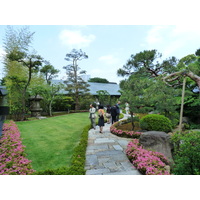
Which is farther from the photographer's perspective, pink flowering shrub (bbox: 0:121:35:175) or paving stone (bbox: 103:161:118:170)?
paving stone (bbox: 103:161:118:170)

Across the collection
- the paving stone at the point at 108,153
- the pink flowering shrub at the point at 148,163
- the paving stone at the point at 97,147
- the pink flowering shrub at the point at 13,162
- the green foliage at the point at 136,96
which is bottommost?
the paving stone at the point at 97,147

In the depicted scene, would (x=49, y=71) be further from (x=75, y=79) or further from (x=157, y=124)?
(x=157, y=124)

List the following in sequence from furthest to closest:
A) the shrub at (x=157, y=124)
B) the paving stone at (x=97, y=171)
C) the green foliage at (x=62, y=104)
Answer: the green foliage at (x=62, y=104) < the shrub at (x=157, y=124) < the paving stone at (x=97, y=171)

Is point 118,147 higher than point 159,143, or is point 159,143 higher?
point 159,143

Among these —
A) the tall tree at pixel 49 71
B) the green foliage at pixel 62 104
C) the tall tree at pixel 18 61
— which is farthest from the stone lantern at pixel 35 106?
Answer: the tall tree at pixel 49 71

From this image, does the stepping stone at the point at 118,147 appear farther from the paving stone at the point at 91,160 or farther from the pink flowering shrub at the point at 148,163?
the paving stone at the point at 91,160

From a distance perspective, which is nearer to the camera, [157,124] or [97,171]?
[97,171]

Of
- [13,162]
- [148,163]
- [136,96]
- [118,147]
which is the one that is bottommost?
[118,147]

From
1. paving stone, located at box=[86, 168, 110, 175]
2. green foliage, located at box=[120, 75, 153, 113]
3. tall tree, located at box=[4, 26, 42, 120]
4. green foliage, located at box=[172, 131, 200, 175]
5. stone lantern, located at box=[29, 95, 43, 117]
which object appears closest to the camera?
green foliage, located at box=[172, 131, 200, 175]

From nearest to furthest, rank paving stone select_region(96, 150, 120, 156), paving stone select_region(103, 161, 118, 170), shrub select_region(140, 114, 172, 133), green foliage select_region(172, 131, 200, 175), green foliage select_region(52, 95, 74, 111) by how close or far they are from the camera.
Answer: green foliage select_region(172, 131, 200, 175)
paving stone select_region(103, 161, 118, 170)
paving stone select_region(96, 150, 120, 156)
shrub select_region(140, 114, 172, 133)
green foliage select_region(52, 95, 74, 111)

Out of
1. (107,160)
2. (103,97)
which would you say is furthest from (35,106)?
(107,160)

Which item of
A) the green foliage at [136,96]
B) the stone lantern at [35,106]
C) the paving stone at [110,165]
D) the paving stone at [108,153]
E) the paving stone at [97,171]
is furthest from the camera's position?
the stone lantern at [35,106]

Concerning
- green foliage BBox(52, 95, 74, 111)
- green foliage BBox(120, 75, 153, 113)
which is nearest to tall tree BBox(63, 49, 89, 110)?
green foliage BBox(52, 95, 74, 111)

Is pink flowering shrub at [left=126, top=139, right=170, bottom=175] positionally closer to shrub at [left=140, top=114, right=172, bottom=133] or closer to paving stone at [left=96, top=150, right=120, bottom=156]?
paving stone at [left=96, top=150, right=120, bottom=156]
